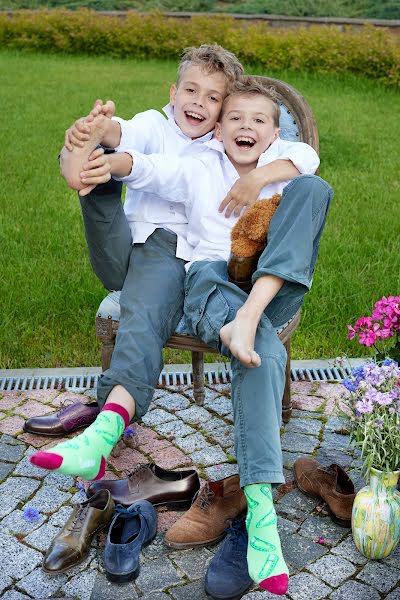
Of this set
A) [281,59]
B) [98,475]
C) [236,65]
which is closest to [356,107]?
[281,59]

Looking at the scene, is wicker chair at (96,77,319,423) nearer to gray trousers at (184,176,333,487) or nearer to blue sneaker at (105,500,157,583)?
gray trousers at (184,176,333,487)

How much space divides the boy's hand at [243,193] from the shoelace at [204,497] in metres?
0.92

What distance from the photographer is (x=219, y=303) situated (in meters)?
2.63

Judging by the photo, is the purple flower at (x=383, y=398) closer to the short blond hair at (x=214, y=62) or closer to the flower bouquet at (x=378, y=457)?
the flower bouquet at (x=378, y=457)

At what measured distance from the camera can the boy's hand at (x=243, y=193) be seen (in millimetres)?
2822

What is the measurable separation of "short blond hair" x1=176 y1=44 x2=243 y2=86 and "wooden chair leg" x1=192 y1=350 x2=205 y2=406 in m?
1.04

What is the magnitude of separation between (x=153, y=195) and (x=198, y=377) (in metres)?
0.78

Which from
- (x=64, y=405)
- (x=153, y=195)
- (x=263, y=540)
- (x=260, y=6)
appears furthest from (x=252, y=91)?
(x=260, y=6)

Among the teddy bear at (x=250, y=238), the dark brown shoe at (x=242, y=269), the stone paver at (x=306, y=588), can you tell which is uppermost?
the teddy bear at (x=250, y=238)

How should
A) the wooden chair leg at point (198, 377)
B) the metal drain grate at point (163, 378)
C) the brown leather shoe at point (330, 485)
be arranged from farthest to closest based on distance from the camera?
the metal drain grate at point (163, 378)
the wooden chair leg at point (198, 377)
the brown leather shoe at point (330, 485)

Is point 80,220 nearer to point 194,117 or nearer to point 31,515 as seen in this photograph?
point 194,117

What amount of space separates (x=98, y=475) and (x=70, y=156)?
3.09ft

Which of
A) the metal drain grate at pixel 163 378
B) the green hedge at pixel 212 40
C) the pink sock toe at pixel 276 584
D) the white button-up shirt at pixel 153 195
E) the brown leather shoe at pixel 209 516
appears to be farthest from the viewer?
the green hedge at pixel 212 40

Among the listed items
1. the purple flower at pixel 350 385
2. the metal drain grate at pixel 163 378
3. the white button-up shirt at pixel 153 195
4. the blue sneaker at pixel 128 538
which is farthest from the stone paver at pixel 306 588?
the metal drain grate at pixel 163 378
